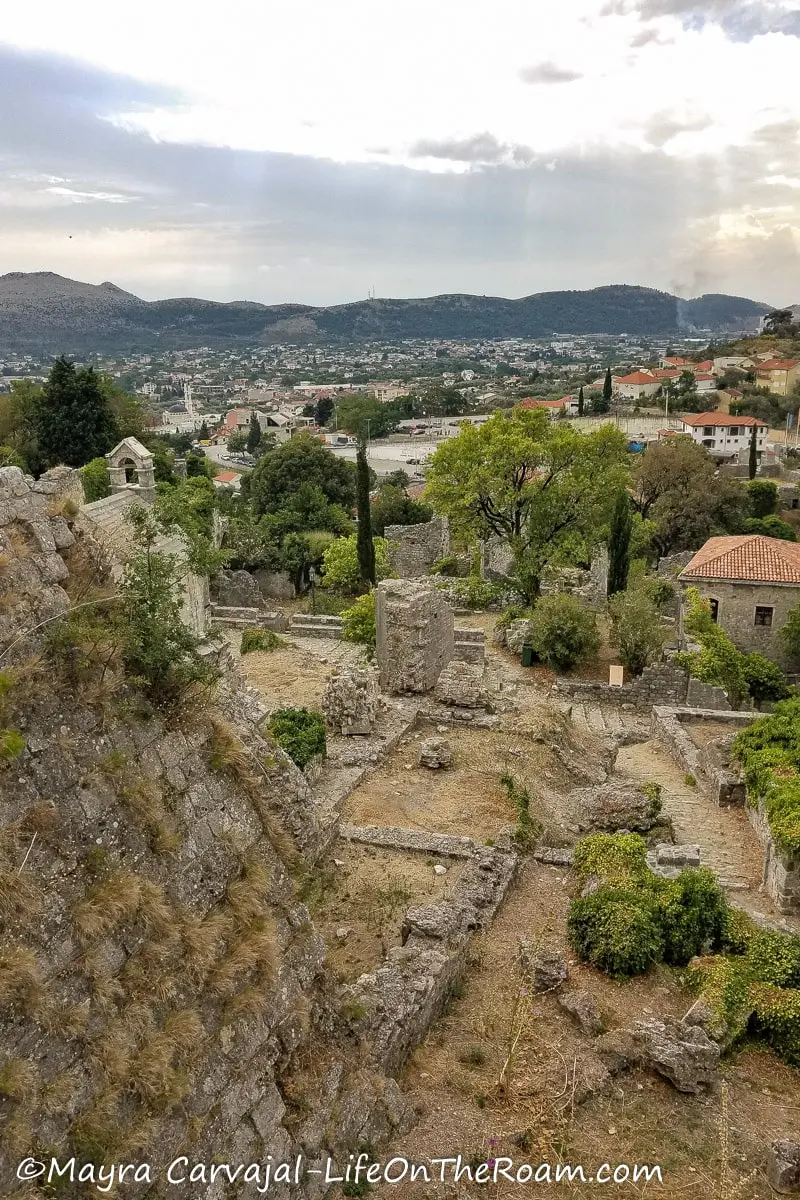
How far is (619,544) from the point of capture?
87.8 feet

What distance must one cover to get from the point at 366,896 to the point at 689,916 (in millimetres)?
3807

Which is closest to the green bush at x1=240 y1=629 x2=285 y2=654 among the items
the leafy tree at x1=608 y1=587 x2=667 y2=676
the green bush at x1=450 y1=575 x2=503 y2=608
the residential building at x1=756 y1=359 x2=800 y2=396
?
the green bush at x1=450 y1=575 x2=503 y2=608

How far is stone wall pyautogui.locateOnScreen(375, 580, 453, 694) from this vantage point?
17.2m

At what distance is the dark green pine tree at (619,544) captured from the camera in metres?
26.7

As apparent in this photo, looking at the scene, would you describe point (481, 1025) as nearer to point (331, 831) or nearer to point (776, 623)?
point (331, 831)

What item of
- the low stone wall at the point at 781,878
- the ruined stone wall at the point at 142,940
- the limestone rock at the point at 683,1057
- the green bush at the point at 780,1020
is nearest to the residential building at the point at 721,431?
the low stone wall at the point at 781,878

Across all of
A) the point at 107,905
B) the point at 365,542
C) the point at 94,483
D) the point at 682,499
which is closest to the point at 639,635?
the point at 365,542

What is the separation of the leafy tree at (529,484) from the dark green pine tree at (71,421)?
13.6m

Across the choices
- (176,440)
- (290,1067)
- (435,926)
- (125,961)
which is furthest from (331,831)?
(176,440)

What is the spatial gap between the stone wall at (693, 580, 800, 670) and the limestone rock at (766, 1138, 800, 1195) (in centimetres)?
2033

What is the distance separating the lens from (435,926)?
883cm

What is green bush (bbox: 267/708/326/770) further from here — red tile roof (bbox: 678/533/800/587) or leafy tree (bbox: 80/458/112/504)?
red tile roof (bbox: 678/533/800/587)

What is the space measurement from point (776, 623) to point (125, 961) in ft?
80.0

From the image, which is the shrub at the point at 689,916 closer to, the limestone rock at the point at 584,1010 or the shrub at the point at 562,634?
the limestone rock at the point at 584,1010
